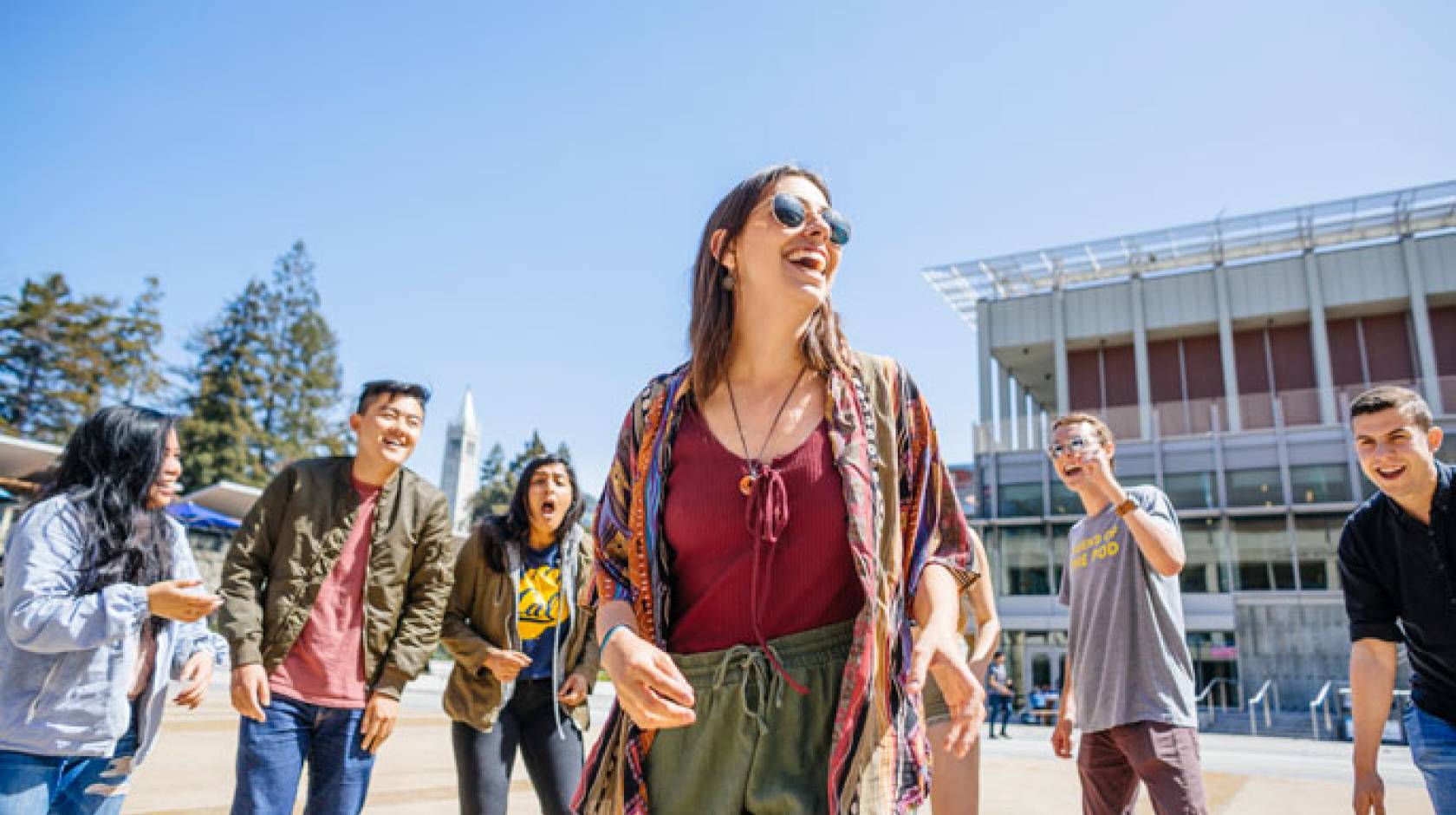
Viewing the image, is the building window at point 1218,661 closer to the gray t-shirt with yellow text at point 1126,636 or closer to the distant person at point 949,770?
the gray t-shirt with yellow text at point 1126,636

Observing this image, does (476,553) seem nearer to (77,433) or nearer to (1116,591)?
(77,433)

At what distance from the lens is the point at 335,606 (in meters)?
3.66

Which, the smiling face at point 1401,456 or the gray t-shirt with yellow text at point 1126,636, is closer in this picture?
the smiling face at point 1401,456

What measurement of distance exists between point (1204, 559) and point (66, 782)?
91.0 ft

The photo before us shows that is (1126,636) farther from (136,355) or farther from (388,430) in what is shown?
(136,355)

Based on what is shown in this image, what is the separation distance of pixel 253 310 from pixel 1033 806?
174 ft

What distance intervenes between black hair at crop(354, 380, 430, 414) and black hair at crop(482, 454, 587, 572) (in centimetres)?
83

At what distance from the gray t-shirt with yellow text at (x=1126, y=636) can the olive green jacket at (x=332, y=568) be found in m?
2.98

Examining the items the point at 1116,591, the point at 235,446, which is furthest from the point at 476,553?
the point at 235,446

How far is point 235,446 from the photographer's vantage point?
1726 inches

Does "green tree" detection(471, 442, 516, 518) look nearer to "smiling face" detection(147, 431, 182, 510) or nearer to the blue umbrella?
the blue umbrella

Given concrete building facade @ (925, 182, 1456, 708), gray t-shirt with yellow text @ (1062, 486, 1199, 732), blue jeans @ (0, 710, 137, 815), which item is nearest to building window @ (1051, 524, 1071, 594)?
concrete building facade @ (925, 182, 1456, 708)

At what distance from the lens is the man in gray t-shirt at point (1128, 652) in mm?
3746

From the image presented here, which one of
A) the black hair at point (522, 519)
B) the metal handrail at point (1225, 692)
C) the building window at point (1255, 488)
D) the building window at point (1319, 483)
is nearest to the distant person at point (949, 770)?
the black hair at point (522, 519)
